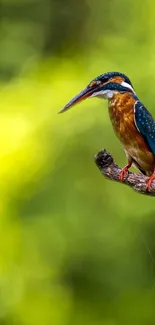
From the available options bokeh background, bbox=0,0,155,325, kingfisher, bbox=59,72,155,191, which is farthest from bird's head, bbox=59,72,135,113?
bokeh background, bbox=0,0,155,325

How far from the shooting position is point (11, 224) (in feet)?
11.5

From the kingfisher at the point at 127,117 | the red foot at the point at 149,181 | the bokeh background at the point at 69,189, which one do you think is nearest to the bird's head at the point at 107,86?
the kingfisher at the point at 127,117

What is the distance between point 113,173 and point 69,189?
228 cm

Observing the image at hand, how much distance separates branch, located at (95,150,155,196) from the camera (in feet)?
4.05

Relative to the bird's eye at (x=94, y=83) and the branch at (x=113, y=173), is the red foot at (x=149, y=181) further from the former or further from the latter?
the bird's eye at (x=94, y=83)

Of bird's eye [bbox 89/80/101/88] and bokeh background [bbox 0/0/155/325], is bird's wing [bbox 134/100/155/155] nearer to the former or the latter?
bird's eye [bbox 89/80/101/88]

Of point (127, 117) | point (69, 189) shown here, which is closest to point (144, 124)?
point (127, 117)

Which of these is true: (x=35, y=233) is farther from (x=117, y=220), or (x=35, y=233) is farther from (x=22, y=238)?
(x=117, y=220)

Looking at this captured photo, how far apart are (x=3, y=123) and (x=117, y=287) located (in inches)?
36.8

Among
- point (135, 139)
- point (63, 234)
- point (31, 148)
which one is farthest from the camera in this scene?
point (63, 234)

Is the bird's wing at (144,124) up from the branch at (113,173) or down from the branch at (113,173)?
up

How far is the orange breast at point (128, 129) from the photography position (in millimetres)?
1233

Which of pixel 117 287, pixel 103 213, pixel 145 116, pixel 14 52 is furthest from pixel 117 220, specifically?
pixel 145 116

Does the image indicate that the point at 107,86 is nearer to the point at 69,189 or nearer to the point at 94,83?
the point at 94,83
